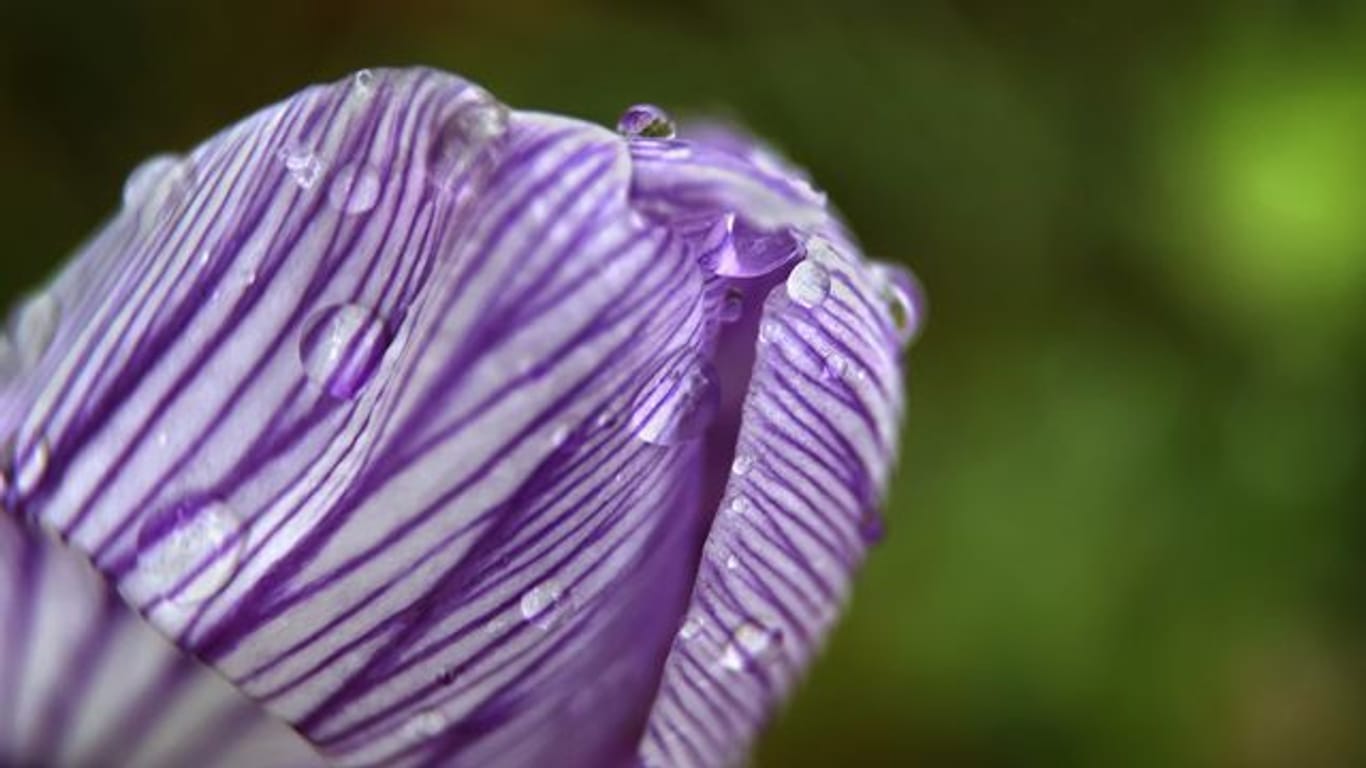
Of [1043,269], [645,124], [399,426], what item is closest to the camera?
[399,426]

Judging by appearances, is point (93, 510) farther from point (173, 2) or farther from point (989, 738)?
point (173, 2)

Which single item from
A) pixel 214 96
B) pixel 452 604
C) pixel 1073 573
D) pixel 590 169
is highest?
pixel 590 169

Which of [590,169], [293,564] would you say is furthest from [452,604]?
[590,169]

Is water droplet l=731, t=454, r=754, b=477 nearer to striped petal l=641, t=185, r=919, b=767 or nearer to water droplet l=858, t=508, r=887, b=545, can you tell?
striped petal l=641, t=185, r=919, b=767

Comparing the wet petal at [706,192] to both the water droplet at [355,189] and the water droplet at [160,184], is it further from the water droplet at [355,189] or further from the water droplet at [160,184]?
the water droplet at [160,184]

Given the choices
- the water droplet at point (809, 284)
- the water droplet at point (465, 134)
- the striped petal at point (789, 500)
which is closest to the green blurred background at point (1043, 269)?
the striped petal at point (789, 500)

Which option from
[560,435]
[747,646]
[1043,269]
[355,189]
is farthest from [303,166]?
[1043,269]

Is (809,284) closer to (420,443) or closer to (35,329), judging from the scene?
(420,443)
